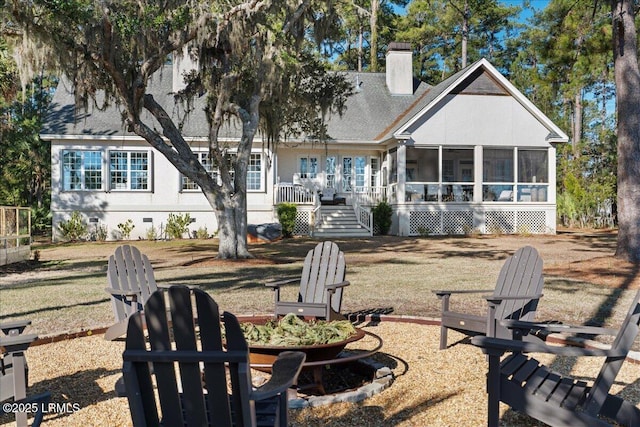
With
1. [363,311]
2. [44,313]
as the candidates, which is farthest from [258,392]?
[44,313]

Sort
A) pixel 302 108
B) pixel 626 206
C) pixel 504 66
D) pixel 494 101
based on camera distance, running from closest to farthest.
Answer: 1. pixel 626 206
2. pixel 302 108
3. pixel 494 101
4. pixel 504 66

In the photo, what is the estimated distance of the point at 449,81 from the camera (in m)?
23.1

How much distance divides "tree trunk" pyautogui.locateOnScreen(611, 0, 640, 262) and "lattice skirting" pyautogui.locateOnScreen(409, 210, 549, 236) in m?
10.5

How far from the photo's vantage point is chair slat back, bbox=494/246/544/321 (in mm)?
5207

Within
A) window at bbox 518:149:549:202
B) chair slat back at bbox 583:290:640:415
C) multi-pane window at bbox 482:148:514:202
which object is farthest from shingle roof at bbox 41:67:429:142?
chair slat back at bbox 583:290:640:415

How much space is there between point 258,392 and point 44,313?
240 inches

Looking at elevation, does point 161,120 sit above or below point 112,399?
above

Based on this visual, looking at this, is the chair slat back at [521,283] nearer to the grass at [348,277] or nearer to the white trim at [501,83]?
the grass at [348,277]

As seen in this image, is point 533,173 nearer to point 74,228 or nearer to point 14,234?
point 74,228

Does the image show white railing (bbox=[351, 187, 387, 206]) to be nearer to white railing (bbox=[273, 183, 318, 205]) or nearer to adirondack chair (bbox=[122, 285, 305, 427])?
white railing (bbox=[273, 183, 318, 205])

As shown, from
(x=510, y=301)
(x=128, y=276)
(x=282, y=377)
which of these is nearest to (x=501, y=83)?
(x=510, y=301)

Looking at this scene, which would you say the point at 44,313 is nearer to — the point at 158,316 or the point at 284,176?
the point at 158,316

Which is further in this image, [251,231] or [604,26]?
[251,231]

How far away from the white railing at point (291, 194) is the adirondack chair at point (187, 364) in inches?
788
